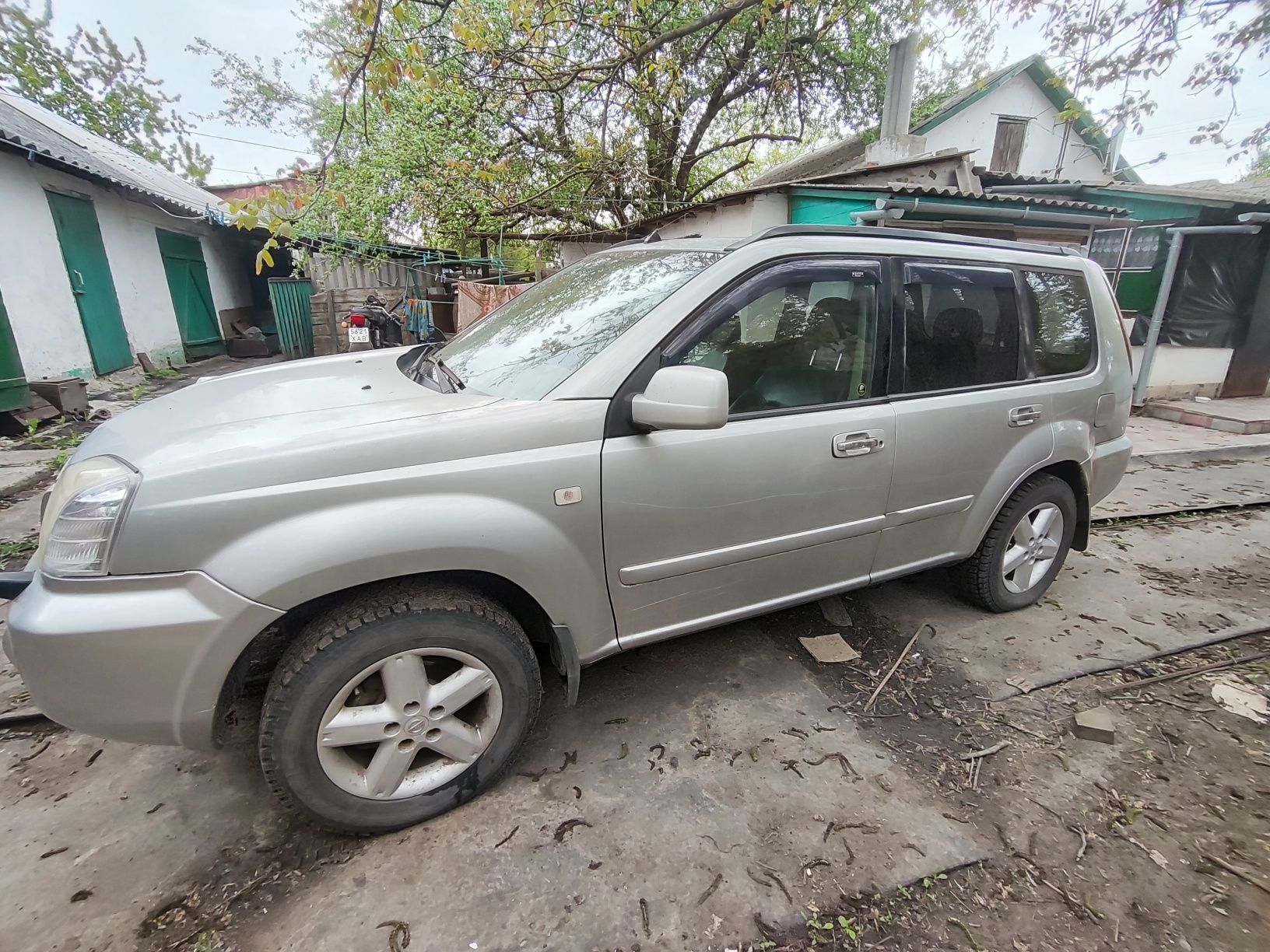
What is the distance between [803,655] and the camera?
281 cm

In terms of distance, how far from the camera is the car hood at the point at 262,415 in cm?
160

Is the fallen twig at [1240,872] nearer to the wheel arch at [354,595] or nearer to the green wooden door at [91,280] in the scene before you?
the wheel arch at [354,595]

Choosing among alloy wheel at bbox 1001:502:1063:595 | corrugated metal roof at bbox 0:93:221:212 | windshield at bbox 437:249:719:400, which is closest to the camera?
windshield at bbox 437:249:719:400

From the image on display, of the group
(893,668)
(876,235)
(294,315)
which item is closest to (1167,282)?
(876,235)

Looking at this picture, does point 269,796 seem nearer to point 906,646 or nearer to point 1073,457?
point 906,646

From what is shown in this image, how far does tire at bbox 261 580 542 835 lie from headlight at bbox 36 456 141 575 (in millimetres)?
513

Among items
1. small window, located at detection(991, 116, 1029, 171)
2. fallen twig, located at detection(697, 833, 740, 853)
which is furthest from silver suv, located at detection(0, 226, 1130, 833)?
small window, located at detection(991, 116, 1029, 171)

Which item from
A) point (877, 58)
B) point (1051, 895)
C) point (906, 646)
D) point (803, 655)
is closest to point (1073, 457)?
point (906, 646)

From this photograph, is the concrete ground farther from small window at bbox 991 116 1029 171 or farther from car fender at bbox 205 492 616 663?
small window at bbox 991 116 1029 171

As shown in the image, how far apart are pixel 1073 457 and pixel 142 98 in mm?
33626

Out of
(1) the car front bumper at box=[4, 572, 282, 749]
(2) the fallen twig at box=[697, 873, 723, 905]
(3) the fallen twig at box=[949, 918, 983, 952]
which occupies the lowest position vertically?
(3) the fallen twig at box=[949, 918, 983, 952]

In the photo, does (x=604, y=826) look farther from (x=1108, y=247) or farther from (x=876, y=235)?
(x=1108, y=247)


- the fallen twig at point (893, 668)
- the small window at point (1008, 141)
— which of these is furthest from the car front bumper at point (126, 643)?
the small window at point (1008, 141)

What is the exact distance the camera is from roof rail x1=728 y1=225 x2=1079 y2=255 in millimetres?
2229
